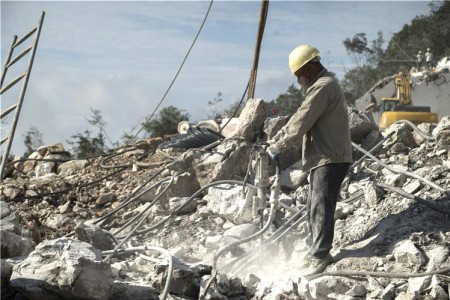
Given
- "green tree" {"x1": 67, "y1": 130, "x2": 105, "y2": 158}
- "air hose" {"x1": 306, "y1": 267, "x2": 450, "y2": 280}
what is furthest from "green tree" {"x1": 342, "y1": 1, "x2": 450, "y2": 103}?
"air hose" {"x1": 306, "y1": 267, "x2": 450, "y2": 280}

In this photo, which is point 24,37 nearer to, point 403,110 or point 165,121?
point 403,110

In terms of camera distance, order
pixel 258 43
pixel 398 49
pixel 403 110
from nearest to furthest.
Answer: pixel 258 43 → pixel 403 110 → pixel 398 49

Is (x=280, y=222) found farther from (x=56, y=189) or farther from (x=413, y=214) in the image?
(x=56, y=189)

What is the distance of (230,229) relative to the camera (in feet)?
22.9

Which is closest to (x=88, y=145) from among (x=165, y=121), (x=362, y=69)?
(x=165, y=121)

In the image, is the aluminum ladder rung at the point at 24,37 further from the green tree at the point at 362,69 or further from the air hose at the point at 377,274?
the green tree at the point at 362,69

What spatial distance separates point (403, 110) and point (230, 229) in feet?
31.5

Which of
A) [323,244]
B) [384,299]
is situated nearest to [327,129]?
[323,244]

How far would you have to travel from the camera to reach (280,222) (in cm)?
708

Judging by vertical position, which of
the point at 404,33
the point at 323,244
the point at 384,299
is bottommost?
the point at 384,299

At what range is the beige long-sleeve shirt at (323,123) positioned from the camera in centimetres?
559

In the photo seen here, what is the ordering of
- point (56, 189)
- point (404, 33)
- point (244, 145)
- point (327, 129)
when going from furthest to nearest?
1. point (404, 33)
2. point (56, 189)
3. point (244, 145)
4. point (327, 129)

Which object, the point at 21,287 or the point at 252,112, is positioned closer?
the point at 21,287

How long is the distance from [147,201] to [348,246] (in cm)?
348
